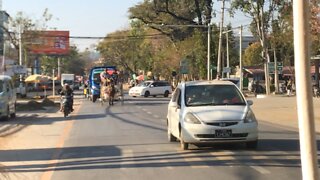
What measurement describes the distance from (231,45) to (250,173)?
8097cm

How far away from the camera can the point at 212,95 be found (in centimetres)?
1412

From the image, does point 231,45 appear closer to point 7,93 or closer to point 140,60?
point 140,60

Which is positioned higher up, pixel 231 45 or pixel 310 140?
pixel 231 45

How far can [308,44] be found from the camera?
4855 millimetres

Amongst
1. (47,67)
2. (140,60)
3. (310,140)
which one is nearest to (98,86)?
(310,140)

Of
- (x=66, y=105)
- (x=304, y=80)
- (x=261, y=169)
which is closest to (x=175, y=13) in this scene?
(x=66, y=105)

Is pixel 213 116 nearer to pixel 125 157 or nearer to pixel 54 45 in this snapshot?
pixel 125 157

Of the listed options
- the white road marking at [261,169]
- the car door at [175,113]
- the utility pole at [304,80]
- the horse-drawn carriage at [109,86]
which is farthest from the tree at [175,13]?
the utility pole at [304,80]

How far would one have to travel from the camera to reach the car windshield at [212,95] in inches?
547

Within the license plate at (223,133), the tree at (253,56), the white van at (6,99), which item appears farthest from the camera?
the tree at (253,56)

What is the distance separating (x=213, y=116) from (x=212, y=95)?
1.20 meters

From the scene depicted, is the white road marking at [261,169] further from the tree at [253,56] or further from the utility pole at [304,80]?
the tree at [253,56]

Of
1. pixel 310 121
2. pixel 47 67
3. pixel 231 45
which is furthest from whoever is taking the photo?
Result: pixel 47 67

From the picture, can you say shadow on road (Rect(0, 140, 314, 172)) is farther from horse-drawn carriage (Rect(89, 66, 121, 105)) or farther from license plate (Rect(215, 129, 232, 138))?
horse-drawn carriage (Rect(89, 66, 121, 105))
